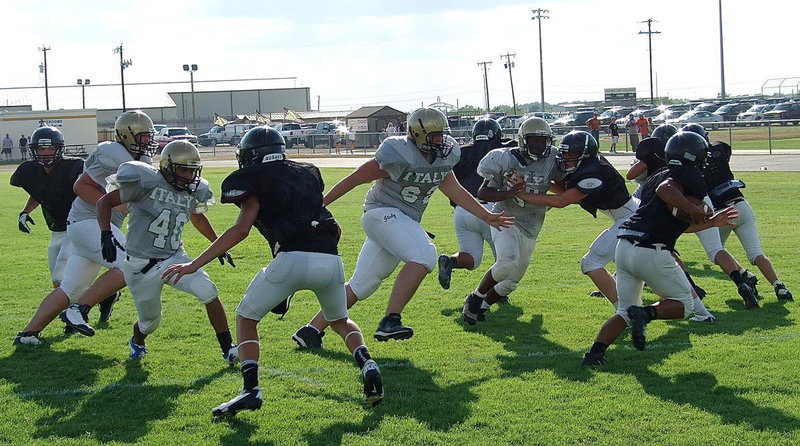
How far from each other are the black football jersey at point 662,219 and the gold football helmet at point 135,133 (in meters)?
3.63

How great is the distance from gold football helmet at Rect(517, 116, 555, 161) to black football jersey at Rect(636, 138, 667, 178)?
4.04ft

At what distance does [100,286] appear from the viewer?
23.3ft

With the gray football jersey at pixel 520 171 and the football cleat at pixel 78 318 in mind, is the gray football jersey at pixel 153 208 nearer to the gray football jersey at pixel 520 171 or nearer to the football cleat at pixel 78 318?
the football cleat at pixel 78 318

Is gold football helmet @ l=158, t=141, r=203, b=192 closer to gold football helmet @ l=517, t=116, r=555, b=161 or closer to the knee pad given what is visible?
the knee pad

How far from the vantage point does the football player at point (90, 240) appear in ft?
23.1

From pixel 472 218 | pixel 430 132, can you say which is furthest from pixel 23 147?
pixel 430 132

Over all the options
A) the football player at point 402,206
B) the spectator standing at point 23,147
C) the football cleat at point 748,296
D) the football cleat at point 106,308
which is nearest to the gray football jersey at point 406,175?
the football player at point 402,206

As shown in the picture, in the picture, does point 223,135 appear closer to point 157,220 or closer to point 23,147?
point 23,147

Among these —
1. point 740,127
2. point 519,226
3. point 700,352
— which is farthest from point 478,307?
point 740,127

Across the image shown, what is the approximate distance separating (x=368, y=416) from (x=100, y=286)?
2928 millimetres

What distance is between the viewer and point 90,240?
721 cm

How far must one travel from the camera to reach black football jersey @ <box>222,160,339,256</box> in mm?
5277

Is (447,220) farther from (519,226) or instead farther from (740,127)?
(740,127)

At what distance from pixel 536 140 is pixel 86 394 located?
3664mm
